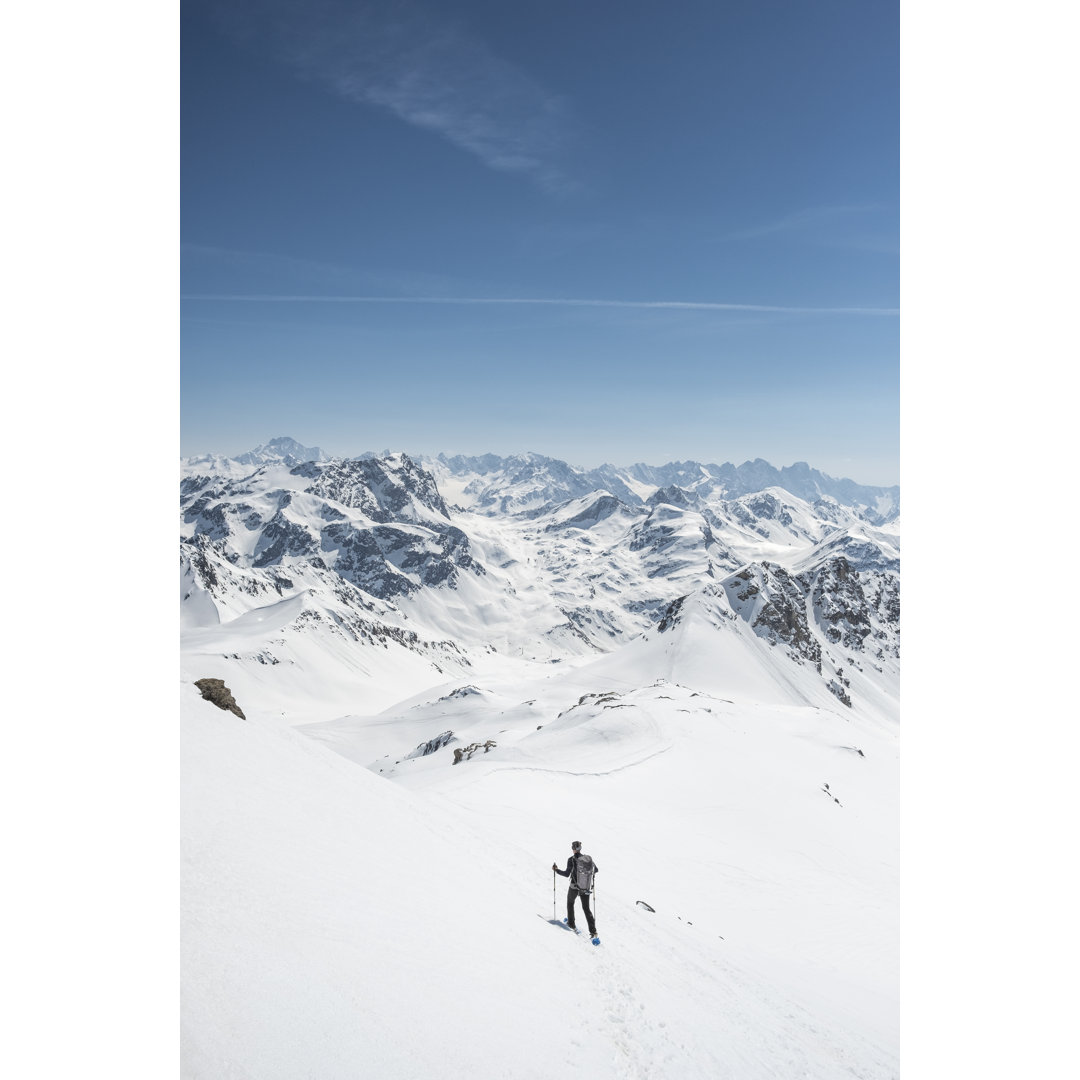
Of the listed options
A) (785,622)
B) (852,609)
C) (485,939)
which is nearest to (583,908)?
(485,939)

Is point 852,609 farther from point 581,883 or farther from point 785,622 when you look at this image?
point 581,883

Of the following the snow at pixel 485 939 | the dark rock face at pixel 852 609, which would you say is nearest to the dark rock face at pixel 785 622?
the dark rock face at pixel 852 609

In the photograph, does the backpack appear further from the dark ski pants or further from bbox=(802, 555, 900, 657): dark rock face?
bbox=(802, 555, 900, 657): dark rock face

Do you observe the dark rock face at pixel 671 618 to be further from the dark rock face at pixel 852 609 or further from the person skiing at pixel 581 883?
the person skiing at pixel 581 883

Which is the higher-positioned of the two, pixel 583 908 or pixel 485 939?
pixel 485 939

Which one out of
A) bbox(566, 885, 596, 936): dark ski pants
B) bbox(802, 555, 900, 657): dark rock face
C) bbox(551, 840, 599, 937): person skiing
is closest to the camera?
bbox(566, 885, 596, 936): dark ski pants

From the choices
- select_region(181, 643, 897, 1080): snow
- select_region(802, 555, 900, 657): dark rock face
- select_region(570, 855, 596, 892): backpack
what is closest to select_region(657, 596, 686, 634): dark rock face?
select_region(802, 555, 900, 657): dark rock face

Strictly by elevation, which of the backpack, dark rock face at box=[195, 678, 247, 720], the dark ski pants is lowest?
the dark ski pants
